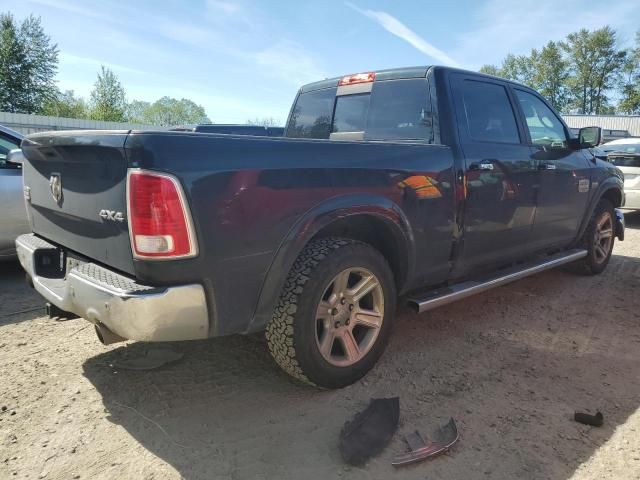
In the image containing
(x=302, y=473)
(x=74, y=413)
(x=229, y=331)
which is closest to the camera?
(x=302, y=473)

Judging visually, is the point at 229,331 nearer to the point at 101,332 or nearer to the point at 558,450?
the point at 101,332

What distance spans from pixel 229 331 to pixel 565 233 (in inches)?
147

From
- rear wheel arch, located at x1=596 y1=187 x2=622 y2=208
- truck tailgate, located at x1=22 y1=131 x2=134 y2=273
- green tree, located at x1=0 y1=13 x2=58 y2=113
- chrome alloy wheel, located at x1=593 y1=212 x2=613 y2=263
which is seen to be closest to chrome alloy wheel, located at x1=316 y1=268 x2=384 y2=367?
truck tailgate, located at x1=22 y1=131 x2=134 y2=273

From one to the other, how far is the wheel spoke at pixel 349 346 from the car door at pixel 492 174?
41.3 inches

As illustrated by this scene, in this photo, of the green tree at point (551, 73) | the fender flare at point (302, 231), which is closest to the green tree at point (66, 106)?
the fender flare at point (302, 231)

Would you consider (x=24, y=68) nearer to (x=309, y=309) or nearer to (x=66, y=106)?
(x=66, y=106)

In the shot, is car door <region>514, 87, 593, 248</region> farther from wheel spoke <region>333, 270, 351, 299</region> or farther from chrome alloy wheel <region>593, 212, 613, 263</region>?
wheel spoke <region>333, 270, 351, 299</region>

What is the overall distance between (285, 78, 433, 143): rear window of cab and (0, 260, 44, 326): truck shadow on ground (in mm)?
2802

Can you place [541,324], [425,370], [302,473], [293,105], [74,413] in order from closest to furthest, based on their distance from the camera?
[302,473] < [74,413] < [425,370] < [541,324] < [293,105]

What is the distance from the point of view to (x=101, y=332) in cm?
251

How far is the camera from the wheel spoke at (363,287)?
289 centimetres

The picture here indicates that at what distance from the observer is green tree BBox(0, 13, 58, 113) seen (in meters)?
37.5

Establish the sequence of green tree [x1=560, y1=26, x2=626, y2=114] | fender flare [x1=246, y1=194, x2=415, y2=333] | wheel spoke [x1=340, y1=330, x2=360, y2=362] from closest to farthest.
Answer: fender flare [x1=246, y1=194, x2=415, y2=333] → wheel spoke [x1=340, y1=330, x2=360, y2=362] → green tree [x1=560, y1=26, x2=626, y2=114]

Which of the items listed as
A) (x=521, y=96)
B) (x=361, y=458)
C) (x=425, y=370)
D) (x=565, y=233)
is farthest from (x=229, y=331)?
(x=565, y=233)
